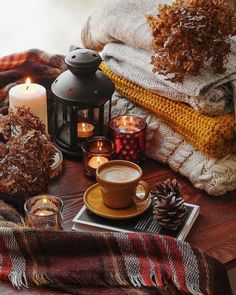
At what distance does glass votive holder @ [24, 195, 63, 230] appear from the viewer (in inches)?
39.3

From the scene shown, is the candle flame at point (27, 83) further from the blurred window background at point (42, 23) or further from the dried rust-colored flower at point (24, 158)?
the blurred window background at point (42, 23)

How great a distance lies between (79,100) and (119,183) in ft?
0.76

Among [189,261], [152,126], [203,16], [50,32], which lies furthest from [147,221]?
A: [50,32]

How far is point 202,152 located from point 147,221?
0.64 ft

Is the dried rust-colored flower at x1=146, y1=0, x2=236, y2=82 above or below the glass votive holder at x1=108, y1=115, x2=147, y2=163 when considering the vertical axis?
above

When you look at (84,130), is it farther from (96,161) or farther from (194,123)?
(194,123)

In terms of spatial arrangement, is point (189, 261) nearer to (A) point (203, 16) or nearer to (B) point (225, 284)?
(B) point (225, 284)

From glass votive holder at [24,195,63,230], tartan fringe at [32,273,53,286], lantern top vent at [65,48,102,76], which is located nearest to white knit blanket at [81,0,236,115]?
lantern top vent at [65,48,102,76]

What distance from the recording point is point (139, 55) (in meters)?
1.28

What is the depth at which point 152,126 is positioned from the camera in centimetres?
125

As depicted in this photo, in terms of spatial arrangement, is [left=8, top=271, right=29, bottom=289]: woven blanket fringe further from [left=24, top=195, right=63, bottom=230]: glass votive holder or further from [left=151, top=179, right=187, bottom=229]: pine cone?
[left=151, top=179, right=187, bottom=229]: pine cone

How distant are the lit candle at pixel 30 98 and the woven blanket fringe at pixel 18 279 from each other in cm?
41

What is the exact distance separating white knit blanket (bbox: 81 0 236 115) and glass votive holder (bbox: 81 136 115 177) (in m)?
0.15

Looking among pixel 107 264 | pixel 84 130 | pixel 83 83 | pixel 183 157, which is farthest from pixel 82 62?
pixel 107 264
